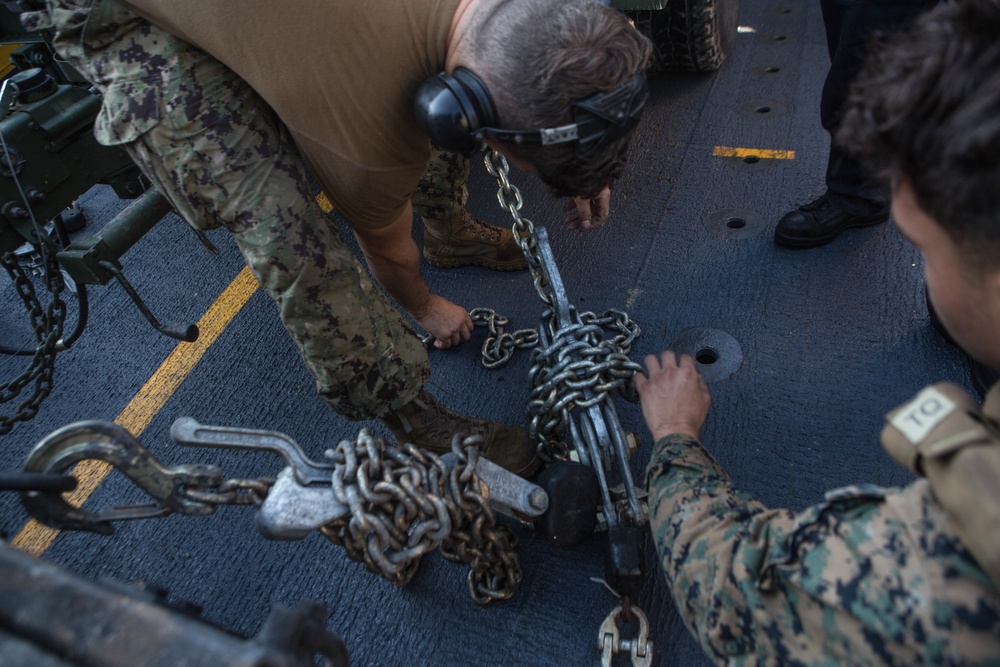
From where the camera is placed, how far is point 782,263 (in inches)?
120

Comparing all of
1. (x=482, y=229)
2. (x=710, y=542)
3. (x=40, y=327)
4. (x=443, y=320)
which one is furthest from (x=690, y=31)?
(x=40, y=327)

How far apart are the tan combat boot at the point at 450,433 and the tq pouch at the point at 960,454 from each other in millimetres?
1363

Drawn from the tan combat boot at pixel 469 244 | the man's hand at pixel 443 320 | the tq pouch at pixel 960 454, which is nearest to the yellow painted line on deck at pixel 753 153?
the tan combat boot at pixel 469 244

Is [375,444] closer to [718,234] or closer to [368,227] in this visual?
[368,227]

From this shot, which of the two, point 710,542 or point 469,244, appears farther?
point 469,244

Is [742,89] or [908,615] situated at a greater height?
[908,615]

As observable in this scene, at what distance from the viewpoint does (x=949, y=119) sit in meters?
1.09

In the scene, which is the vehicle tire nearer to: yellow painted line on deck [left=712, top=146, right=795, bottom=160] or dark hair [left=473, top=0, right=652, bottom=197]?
yellow painted line on deck [left=712, top=146, right=795, bottom=160]

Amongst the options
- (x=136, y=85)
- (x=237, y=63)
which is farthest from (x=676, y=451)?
(x=136, y=85)

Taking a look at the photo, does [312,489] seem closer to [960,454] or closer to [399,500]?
[399,500]

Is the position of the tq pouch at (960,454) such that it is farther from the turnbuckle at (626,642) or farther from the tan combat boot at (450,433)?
the tan combat boot at (450,433)

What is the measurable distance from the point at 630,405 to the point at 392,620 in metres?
1.16

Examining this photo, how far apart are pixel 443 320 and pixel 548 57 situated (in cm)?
143

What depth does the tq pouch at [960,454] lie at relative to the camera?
3.16ft
